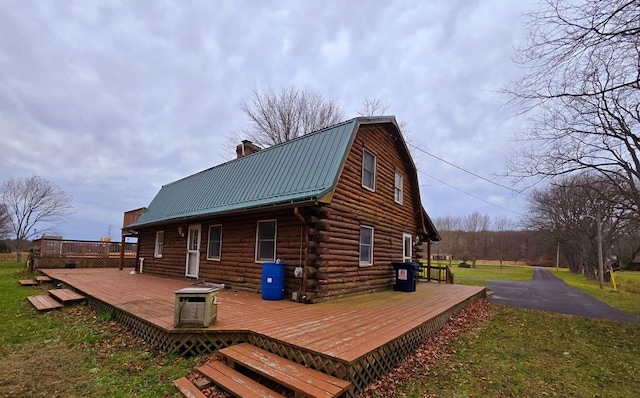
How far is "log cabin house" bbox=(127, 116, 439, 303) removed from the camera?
8109 millimetres

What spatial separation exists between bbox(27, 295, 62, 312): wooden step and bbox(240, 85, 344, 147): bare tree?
1796cm

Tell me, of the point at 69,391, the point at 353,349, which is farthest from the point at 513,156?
the point at 69,391

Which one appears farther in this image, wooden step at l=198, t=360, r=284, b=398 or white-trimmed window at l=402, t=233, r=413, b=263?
white-trimmed window at l=402, t=233, r=413, b=263

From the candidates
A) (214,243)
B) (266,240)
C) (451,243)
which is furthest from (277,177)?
(451,243)

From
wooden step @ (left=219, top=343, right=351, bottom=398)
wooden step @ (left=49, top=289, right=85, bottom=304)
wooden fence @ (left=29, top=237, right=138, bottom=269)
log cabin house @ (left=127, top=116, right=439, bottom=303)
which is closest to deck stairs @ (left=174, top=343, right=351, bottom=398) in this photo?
wooden step @ (left=219, top=343, right=351, bottom=398)

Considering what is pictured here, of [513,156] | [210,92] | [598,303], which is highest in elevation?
[210,92]

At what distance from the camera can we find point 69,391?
4023 mm

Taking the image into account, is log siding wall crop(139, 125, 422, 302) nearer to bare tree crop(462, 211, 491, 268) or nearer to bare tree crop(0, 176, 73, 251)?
Answer: bare tree crop(0, 176, 73, 251)

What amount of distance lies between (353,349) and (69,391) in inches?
146

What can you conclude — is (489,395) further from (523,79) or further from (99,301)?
(99,301)

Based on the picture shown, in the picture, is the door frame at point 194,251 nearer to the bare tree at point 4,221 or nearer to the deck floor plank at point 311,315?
the deck floor plank at point 311,315

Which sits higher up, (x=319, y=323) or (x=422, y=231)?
(x=422, y=231)

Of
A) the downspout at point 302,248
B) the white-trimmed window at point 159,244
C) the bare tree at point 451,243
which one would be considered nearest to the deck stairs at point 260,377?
the downspout at point 302,248

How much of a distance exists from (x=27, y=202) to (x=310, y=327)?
36.7 metres
